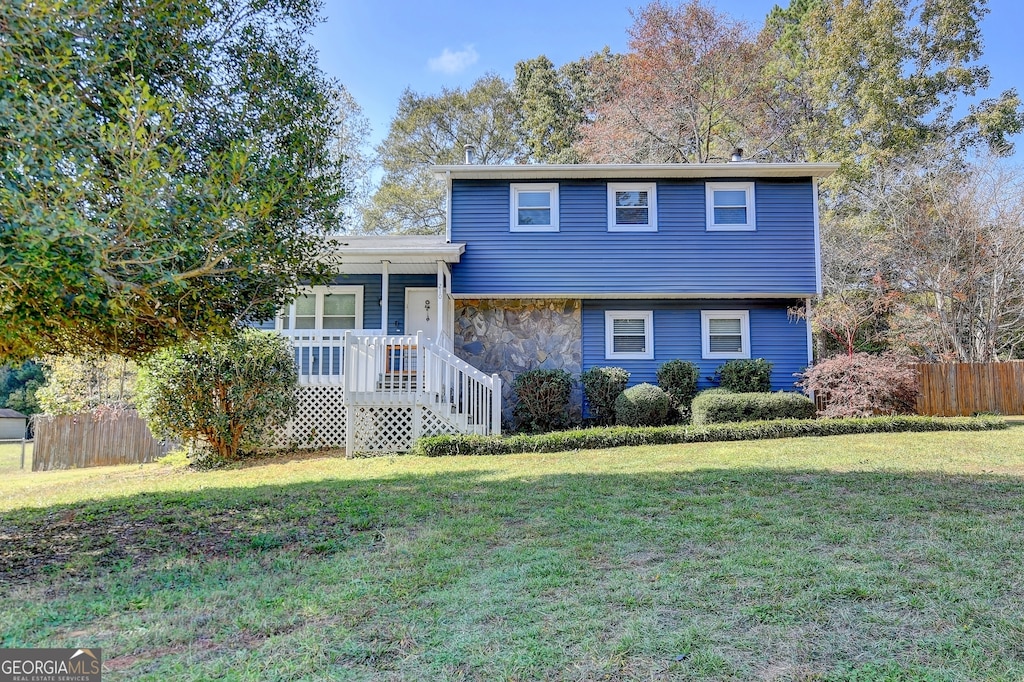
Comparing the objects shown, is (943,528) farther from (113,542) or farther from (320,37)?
(320,37)

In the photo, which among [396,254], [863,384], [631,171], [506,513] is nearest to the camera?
[506,513]

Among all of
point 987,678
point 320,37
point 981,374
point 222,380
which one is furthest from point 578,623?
point 981,374

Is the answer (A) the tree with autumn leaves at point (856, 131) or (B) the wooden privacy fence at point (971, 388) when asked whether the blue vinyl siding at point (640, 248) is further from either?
(B) the wooden privacy fence at point (971, 388)

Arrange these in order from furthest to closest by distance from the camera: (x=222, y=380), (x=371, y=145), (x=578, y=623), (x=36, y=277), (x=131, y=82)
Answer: (x=371, y=145), (x=222, y=380), (x=131, y=82), (x=36, y=277), (x=578, y=623)

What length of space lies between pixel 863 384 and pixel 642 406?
4.21m

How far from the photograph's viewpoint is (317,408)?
10.0 meters

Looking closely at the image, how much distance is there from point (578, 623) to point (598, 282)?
32.9 feet

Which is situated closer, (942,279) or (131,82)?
(131,82)

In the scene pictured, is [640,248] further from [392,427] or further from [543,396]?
[392,427]

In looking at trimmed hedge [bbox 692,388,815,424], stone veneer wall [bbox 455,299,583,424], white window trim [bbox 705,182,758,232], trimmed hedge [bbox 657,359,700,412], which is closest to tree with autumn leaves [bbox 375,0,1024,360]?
white window trim [bbox 705,182,758,232]

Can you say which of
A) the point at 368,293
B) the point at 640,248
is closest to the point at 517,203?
the point at 640,248

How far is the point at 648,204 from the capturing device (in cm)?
1255

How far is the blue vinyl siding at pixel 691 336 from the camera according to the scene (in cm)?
1250

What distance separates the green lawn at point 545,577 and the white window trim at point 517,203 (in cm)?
723
